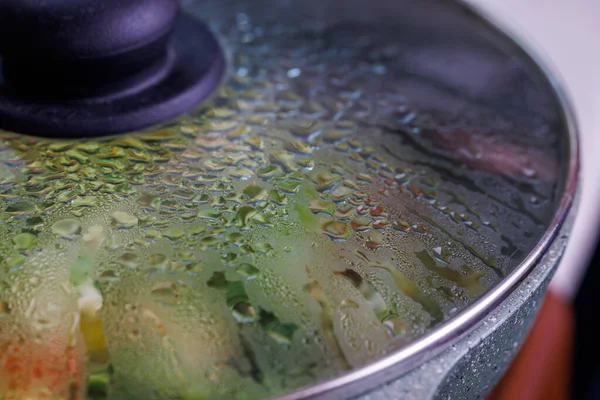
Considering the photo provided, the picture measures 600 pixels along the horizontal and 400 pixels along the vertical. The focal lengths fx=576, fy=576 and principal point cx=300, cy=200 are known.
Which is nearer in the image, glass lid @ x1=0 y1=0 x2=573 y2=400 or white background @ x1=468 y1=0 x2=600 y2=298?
glass lid @ x1=0 y1=0 x2=573 y2=400

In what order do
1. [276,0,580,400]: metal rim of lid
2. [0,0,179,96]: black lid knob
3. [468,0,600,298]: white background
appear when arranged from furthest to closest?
[468,0,600,298]: white background → [0,0,179,96]: black lid knob → [276,0,580,400]: metal rim of lid

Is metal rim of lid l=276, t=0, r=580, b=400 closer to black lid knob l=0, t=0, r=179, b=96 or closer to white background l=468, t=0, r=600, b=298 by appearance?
black lid knob l=0, t=0, r=179, b=96

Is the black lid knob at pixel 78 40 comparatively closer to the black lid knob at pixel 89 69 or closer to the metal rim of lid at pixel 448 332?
the black lid knob at pixel 89 69

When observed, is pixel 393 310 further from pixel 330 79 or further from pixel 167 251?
pixel 330 79

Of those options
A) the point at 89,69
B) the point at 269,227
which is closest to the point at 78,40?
the point at 89,69

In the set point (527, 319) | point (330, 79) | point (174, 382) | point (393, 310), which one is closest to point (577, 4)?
point (330, 79)

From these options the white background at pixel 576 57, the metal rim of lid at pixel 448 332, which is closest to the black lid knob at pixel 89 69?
the metal rim of lid at pixel 448 332

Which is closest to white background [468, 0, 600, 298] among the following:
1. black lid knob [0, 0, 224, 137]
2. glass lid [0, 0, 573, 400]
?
glass lid [0, 0, 573, 400]
